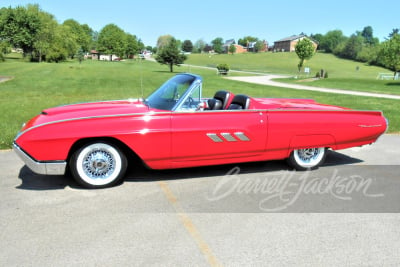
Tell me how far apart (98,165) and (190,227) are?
1.51 meters

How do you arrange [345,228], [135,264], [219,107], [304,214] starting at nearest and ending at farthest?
[135,264] → [345,228] → [304,214] → [219,107]

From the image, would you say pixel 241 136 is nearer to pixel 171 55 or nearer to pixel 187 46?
pixel 171 55

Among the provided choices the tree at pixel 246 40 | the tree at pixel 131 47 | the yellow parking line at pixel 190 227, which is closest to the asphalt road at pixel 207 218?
the yellow parking line at pixel 190 227

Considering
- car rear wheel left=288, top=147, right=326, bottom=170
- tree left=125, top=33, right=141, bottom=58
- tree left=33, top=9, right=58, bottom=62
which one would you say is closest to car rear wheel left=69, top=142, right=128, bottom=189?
car rear wheel left=288, top=147, right=326, bottom=170

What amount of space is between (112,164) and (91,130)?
20.1 inches

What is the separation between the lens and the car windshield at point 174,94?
441 cm

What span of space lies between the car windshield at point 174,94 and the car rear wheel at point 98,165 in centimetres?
85

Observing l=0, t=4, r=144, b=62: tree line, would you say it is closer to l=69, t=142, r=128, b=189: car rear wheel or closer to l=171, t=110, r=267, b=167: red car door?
l=69, t=142, r=128, b=189: car rear wheel

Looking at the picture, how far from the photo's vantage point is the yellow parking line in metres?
2.76

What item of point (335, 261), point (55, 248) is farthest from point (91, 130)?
point (335, 261)

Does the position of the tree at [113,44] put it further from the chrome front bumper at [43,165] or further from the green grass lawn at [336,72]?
the chrome front bumper at [43,165]

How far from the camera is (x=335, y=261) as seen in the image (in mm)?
2717

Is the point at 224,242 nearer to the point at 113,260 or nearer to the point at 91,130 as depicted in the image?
the point at 113,260

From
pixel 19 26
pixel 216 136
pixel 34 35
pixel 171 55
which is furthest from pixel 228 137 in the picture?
pixel 19 26
